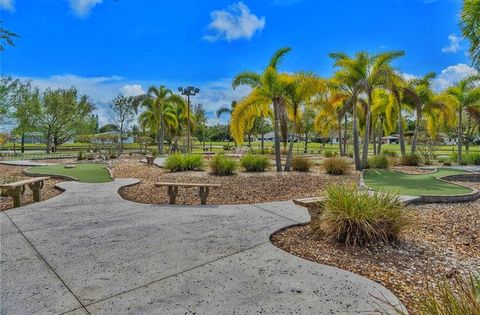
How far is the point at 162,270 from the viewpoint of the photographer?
3.52 m

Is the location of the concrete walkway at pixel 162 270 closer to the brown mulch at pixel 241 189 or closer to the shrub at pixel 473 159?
the brown mulch at pixel 241 189

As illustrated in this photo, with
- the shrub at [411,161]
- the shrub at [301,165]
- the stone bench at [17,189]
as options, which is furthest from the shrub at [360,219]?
the shrub at [411,161]

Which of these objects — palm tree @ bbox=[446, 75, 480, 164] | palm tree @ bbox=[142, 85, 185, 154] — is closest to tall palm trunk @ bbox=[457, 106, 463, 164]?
palm tree @ bbox=[446, 75, 480, 164]

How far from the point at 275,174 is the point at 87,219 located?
810 cm

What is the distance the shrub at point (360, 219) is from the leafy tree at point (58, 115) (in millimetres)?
28630

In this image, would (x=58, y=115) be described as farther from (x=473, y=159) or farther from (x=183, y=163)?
(x=473, y=159)

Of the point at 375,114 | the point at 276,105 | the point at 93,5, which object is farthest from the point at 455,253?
the point at 375,114

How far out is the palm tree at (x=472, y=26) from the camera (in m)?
8.49

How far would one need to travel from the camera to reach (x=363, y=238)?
451cm

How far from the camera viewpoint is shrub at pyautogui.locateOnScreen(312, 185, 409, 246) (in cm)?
450

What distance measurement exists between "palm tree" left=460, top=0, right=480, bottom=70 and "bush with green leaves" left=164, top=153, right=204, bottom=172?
32.7 feet

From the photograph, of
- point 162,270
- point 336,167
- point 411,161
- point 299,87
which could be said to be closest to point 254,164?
point 336,167

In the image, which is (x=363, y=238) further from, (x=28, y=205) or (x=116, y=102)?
(x=116, y=102)

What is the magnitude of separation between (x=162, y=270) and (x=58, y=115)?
30893 millimetres
